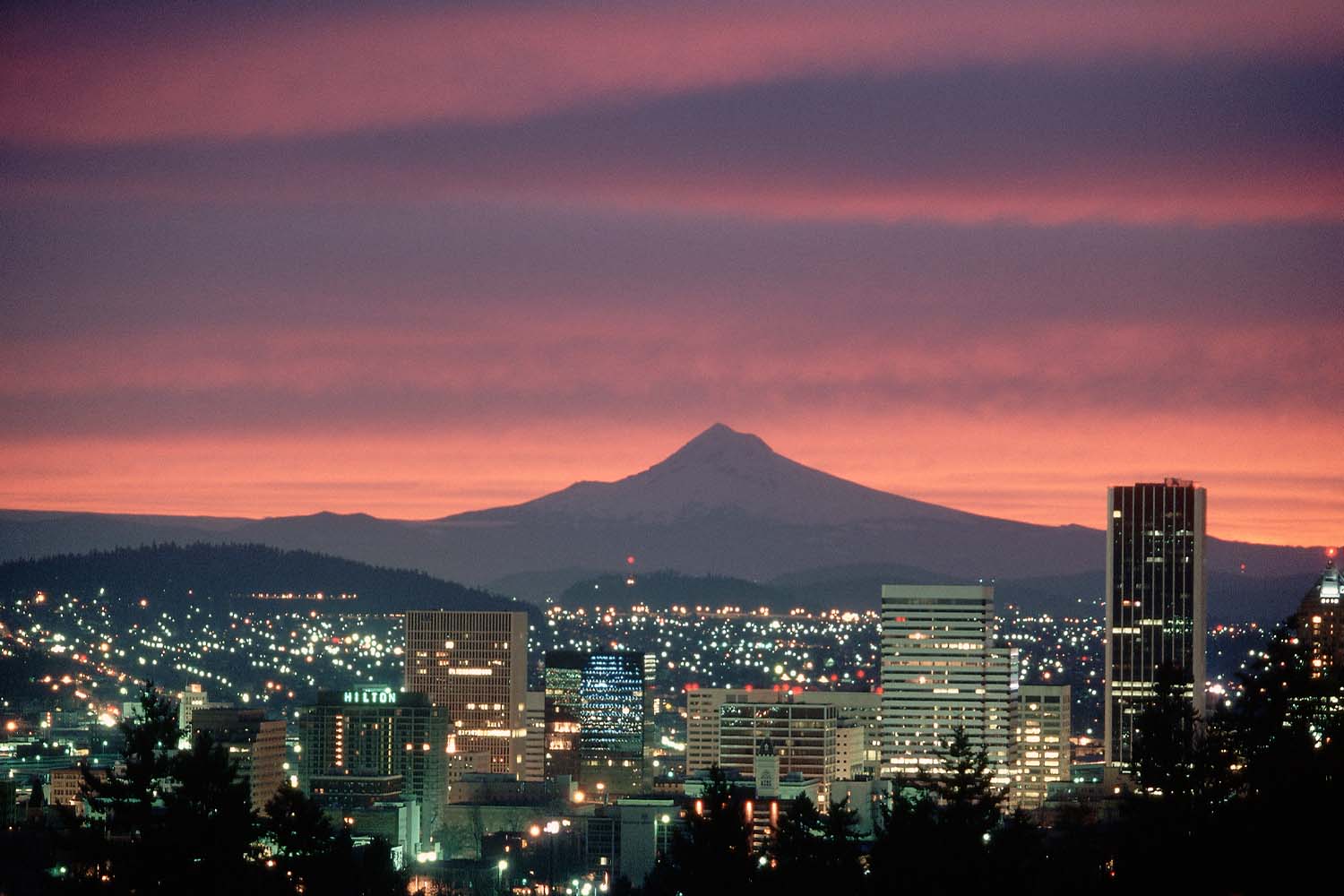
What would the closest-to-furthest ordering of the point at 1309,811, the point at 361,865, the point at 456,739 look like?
the point at 1309,811
the point at 361,865
the point at 456,739

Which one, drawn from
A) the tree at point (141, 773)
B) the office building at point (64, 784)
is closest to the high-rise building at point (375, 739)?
the office building at point (64, 784)

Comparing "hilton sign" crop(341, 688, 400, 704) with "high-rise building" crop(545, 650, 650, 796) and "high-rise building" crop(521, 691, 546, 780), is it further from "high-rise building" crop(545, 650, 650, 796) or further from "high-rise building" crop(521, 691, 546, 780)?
"high-rise building" crop(521, 691, 546, 780)

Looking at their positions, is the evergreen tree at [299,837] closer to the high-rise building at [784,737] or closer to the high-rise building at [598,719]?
the high-rise building at [784,737]

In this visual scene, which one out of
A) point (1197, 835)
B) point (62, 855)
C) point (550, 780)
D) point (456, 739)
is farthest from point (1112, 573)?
point (1197, 835)

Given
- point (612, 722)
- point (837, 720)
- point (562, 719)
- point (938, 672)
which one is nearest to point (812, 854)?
point (837, 720)

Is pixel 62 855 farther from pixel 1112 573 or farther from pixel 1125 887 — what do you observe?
pixel 1112 573

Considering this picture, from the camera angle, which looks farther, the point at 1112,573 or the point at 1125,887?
the point at 1112,573
